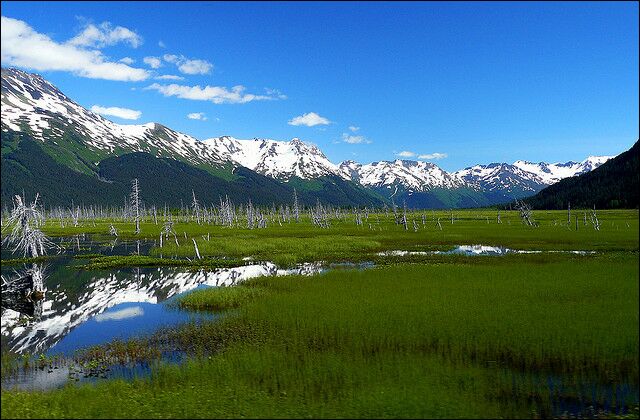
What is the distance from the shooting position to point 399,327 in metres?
24.3

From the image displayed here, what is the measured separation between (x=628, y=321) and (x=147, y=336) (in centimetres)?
2861

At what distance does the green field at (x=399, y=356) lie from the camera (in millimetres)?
15844

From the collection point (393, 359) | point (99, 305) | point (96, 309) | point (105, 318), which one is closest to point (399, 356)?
point (393, 359)

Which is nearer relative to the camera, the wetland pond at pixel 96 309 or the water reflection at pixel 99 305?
the wetland pond at pixel 96 309

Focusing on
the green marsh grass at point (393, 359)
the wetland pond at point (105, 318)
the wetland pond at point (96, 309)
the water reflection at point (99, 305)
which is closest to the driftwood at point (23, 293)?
the water reflection at point (99, 305)

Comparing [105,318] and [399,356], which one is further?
[105,318]

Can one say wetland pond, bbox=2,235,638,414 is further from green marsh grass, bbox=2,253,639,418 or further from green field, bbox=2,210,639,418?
green marsh grass, bbox=2,253,639,418

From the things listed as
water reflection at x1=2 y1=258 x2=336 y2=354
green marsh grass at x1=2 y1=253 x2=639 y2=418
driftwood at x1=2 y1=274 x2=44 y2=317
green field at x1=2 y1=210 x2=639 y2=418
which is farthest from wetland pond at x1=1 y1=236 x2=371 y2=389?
green marsh grass at x1=2 y1=253 x2=639 y2=418

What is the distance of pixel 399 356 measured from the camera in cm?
2027

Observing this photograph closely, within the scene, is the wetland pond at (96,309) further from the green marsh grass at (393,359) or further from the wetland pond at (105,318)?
the green marsh grass at (393,359)

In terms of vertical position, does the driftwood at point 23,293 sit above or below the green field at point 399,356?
above

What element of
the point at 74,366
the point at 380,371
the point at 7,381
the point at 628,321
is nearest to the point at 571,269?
the point at 628,321

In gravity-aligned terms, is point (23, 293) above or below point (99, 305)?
above

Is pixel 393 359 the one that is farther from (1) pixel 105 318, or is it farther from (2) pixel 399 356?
(1) pixel 105 318
